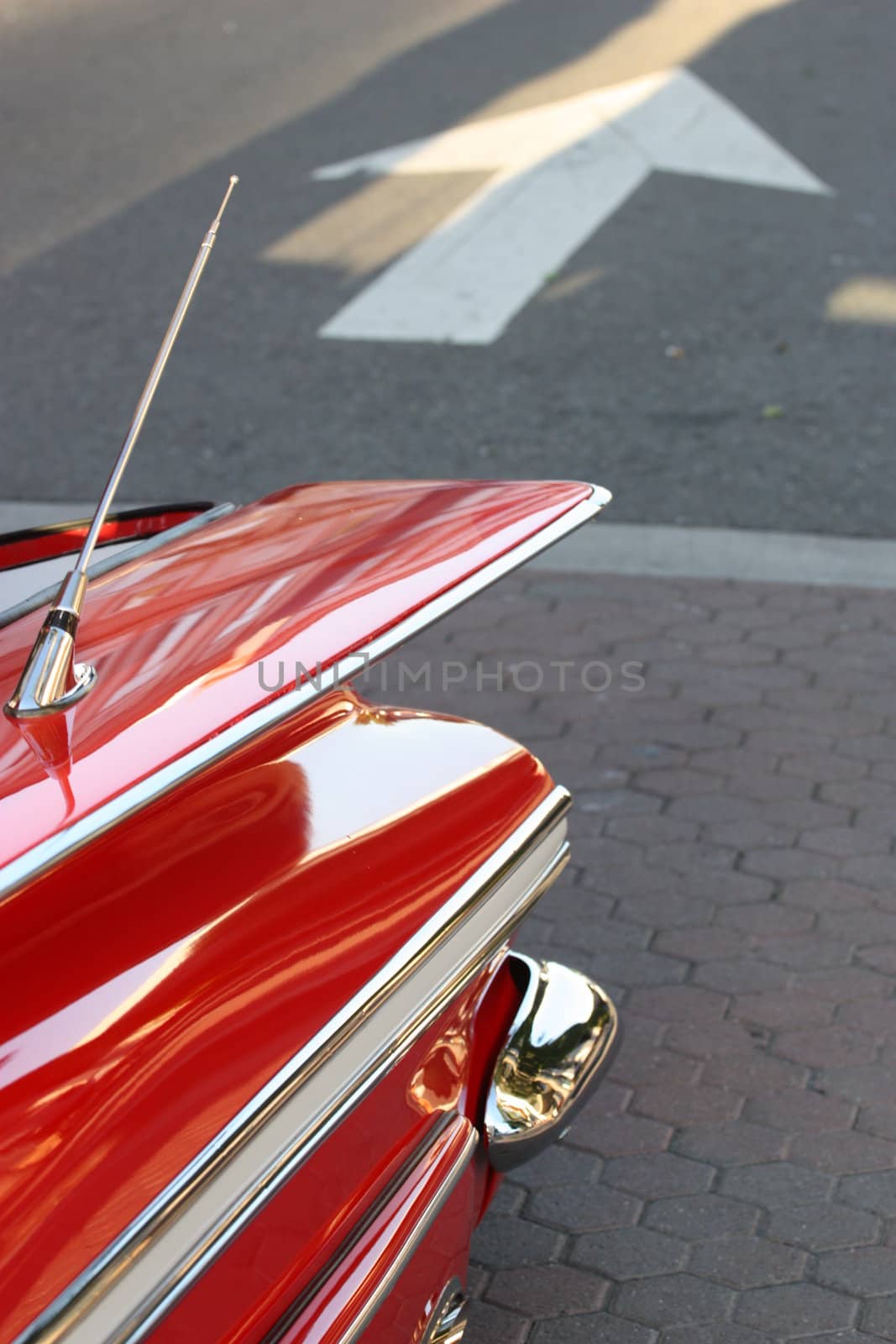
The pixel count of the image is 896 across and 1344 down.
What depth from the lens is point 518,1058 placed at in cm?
218

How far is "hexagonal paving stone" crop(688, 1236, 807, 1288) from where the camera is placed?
2525 millimetres

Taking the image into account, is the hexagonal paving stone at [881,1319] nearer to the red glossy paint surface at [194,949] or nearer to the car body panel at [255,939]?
the car body panel at [255,939]

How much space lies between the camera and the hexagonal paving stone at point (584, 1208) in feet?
8.74

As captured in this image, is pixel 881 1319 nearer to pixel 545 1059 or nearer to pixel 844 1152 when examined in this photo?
pixel 844 1152

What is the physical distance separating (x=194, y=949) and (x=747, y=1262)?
1419 millimetres

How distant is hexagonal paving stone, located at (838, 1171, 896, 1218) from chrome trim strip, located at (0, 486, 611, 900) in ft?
4.80

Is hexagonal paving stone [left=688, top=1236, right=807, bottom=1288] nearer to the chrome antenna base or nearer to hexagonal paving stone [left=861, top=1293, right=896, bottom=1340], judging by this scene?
hexagonal paving stone [left=861, top=1293, right=896, bottom=1340]

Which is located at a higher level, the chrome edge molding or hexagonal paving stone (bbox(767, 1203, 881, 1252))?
the chrome edge molding

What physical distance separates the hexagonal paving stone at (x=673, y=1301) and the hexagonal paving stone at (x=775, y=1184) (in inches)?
8.9

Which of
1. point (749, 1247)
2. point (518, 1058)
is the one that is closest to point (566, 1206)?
point (749, 1247)

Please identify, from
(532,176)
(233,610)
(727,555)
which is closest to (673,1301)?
(233,610)

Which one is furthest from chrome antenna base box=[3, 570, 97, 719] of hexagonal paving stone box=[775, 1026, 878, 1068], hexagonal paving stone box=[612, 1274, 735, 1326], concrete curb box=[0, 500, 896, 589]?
concrete curb box=[0, 500, 896, 589]

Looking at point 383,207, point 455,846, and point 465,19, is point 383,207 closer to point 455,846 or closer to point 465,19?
point 465,19

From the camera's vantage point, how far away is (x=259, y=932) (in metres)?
1.68
